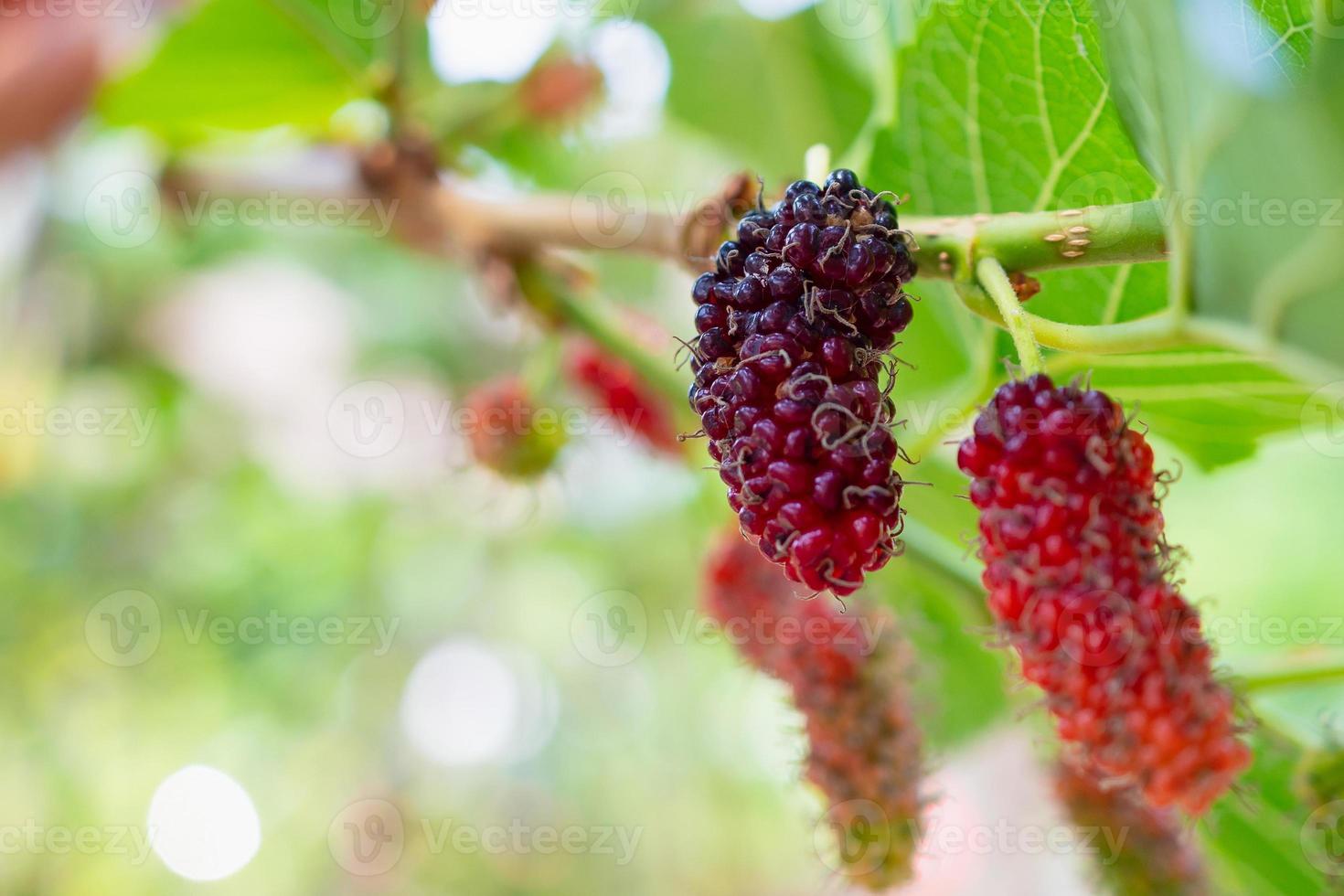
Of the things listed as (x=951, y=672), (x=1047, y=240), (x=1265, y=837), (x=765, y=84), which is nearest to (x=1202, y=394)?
(x=1047, y=240)

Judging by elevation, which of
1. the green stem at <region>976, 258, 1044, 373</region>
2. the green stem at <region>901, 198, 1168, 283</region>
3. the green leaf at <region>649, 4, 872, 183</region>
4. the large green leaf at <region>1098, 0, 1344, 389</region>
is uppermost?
the large green leaf at <region>1098, 0, 1344, 389</region>

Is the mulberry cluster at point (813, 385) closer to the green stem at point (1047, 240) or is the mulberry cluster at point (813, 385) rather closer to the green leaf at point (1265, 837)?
the green stem at point (1047, 240)

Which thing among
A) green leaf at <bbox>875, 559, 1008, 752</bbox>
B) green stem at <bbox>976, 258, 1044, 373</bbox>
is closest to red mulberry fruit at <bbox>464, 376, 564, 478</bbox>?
green leaf at <bbox>875, 559, 1008, 752</bbox>

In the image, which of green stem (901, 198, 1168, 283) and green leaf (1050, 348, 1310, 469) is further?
green leaf (1050, 348, 1310, 469)

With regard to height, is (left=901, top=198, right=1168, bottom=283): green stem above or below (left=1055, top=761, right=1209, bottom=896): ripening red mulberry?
above

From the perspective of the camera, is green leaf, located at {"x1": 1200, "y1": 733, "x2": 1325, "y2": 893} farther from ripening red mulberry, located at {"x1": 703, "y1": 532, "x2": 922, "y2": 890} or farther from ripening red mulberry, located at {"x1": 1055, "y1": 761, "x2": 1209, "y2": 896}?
ripening red mulberry, located at {"x1": 703, "y1": 532, "x2": 922, "y2": 890}

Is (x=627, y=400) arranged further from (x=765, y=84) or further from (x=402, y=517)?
(x=402, y=517)

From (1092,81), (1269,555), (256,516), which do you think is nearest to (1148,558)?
(1092,81)

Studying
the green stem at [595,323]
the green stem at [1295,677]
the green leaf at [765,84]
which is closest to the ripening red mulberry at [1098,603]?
the green stem at [1295,677]
